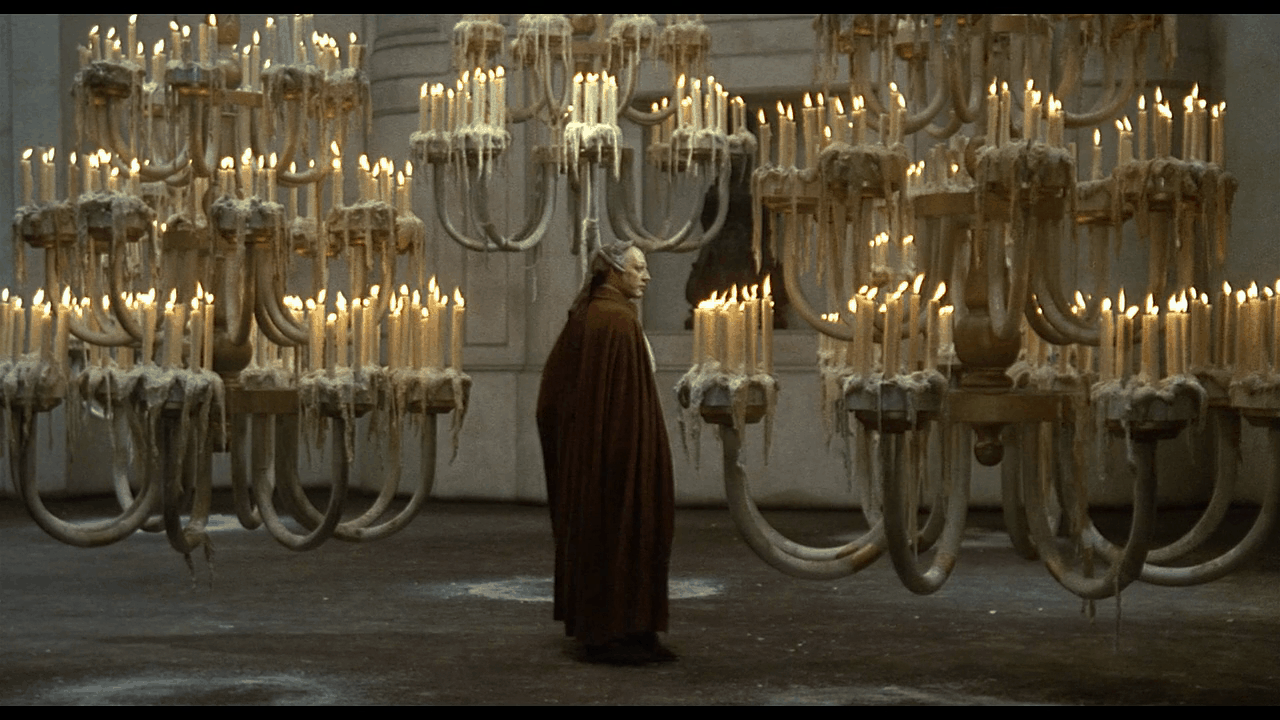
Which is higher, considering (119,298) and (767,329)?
(119,298)

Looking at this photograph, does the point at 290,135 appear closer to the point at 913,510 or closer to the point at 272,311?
the point at 272,311

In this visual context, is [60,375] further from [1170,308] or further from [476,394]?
[476,394]

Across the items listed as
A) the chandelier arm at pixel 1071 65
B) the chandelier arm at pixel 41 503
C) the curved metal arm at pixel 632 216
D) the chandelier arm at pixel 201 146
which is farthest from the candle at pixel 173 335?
the curved metal arm at pixel 632 216

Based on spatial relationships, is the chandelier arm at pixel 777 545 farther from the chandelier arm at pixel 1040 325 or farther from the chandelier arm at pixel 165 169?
the chandelier arm at pixel 165 169

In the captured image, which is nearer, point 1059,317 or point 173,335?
point 1059,317

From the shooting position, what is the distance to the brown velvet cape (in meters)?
6.58

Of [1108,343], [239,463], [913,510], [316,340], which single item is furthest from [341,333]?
[1108,343]

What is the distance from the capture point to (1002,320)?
4.74m

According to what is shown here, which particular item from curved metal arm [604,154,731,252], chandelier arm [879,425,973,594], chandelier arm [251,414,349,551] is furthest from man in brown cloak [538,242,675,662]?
curved metal arm [604,154,731,252]

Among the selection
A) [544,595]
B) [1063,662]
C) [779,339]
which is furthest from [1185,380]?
[779,339]

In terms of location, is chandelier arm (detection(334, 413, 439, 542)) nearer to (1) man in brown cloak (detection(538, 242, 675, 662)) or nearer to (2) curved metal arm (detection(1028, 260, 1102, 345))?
(1) man in brown cloak (detection(538, 242, 675, 662))

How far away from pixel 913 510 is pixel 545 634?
9.51 feet

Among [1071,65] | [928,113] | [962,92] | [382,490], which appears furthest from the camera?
[382,490]

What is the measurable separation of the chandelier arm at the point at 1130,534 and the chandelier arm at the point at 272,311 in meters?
3.17
